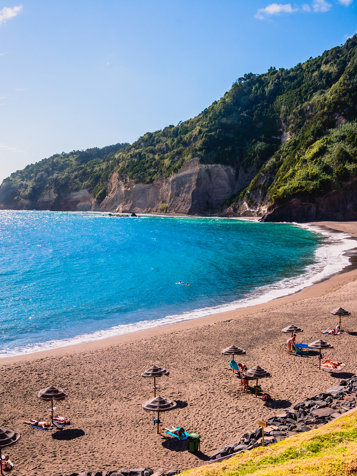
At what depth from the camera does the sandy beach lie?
1133cm

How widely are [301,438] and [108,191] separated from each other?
185805 millimetres

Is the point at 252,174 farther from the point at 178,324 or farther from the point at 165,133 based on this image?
the point at 178,324

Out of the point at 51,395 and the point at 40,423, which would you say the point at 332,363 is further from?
the point at 40,423

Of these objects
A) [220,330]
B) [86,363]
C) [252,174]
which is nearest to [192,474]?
[86,363]

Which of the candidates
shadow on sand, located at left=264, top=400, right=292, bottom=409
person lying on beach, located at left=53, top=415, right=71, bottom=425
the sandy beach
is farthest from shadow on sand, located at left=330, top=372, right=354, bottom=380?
person lying on beach, located at left=53, top=415, right=71, bottom=425

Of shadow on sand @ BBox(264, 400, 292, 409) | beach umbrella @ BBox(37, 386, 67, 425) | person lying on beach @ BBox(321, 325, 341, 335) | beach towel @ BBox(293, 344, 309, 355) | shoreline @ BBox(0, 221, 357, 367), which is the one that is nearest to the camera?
beach umbrella @ BBox(37, 386, 67, 425)

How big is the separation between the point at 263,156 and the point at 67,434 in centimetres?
13395

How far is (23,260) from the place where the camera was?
5053 cm

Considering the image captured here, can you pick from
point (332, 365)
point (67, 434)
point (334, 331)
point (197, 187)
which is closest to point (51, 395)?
point (67, 434)

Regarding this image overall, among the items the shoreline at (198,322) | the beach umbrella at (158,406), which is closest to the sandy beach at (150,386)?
the shoreline at (198,322)

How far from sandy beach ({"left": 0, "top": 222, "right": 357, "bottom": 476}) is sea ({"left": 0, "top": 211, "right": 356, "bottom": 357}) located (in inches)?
109

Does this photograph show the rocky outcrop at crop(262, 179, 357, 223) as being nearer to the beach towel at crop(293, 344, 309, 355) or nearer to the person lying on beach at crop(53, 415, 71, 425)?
the beach towel at crop(293, 344, 309, 355)

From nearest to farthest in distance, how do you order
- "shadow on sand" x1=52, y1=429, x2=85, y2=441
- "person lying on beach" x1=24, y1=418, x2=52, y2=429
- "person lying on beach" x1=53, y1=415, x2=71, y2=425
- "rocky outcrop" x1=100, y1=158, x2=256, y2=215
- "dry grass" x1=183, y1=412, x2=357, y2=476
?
1. "dry grass" x1=183, y1=412, x2=357, y2=476
2. "shadow on sand" x1=52, y1=429, x2=85, y2=441
3. "person lying on beach" x1=24, y1=418, x2=52, y2=429
4. "person lying on beach" x1=53, y1=415, x2=71, y2=425
5. "rocky outcrop" x1=100, y1=158, x2=256, y2=215

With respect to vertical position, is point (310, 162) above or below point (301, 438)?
above
